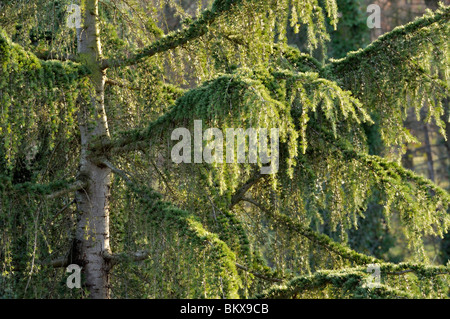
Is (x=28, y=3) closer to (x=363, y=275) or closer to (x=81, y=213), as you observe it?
(x=81, y=213)

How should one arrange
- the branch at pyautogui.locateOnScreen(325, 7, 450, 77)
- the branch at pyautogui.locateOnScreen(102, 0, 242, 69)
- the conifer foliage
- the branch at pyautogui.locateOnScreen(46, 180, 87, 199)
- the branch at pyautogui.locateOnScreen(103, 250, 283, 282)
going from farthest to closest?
1. the branch at pyautogui.locateOnScreen(103, 250, 283, 282)
2. the branch at pyautogui.locateOnScreen(46, 180, 87, 199)
3. the branch at pyautogui.locateOnScreen(325, 7, 450, 77)
4. the branch at pyautogui.locateOnScreen(102, 0, 242, 69)
5. the conifer foliage

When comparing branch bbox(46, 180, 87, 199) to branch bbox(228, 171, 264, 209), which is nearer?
branch bbox(46, 180, 87, 199)

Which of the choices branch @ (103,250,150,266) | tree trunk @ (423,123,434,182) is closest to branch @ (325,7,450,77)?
branch @ (103,250,150,266)

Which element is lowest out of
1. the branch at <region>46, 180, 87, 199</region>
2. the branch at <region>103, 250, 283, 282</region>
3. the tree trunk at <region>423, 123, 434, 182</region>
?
the branch at <region>103, 250, 283, 282</region>

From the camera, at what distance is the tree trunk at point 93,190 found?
3.59 meters

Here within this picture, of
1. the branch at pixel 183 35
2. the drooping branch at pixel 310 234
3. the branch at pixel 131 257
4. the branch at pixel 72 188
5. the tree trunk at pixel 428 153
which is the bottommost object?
the branch at pixel 131 257

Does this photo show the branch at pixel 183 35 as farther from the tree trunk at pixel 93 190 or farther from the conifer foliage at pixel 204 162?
the tree trunk at pixel 93 190

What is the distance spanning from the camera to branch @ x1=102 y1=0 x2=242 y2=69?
301 centimetres

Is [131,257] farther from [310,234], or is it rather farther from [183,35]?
[183,35]

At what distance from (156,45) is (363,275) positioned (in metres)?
1.68

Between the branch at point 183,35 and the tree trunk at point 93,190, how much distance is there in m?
0.17

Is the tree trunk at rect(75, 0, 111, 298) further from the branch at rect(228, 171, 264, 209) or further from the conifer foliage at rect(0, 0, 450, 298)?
the branch at rect(228, 171, 264, 209)

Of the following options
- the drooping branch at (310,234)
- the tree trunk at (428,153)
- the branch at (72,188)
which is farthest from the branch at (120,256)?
the tree trunk at (428,153)

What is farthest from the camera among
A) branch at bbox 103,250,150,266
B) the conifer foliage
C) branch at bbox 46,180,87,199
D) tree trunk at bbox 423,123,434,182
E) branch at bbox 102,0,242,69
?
tree trunk at bbox 423,123,434,182
